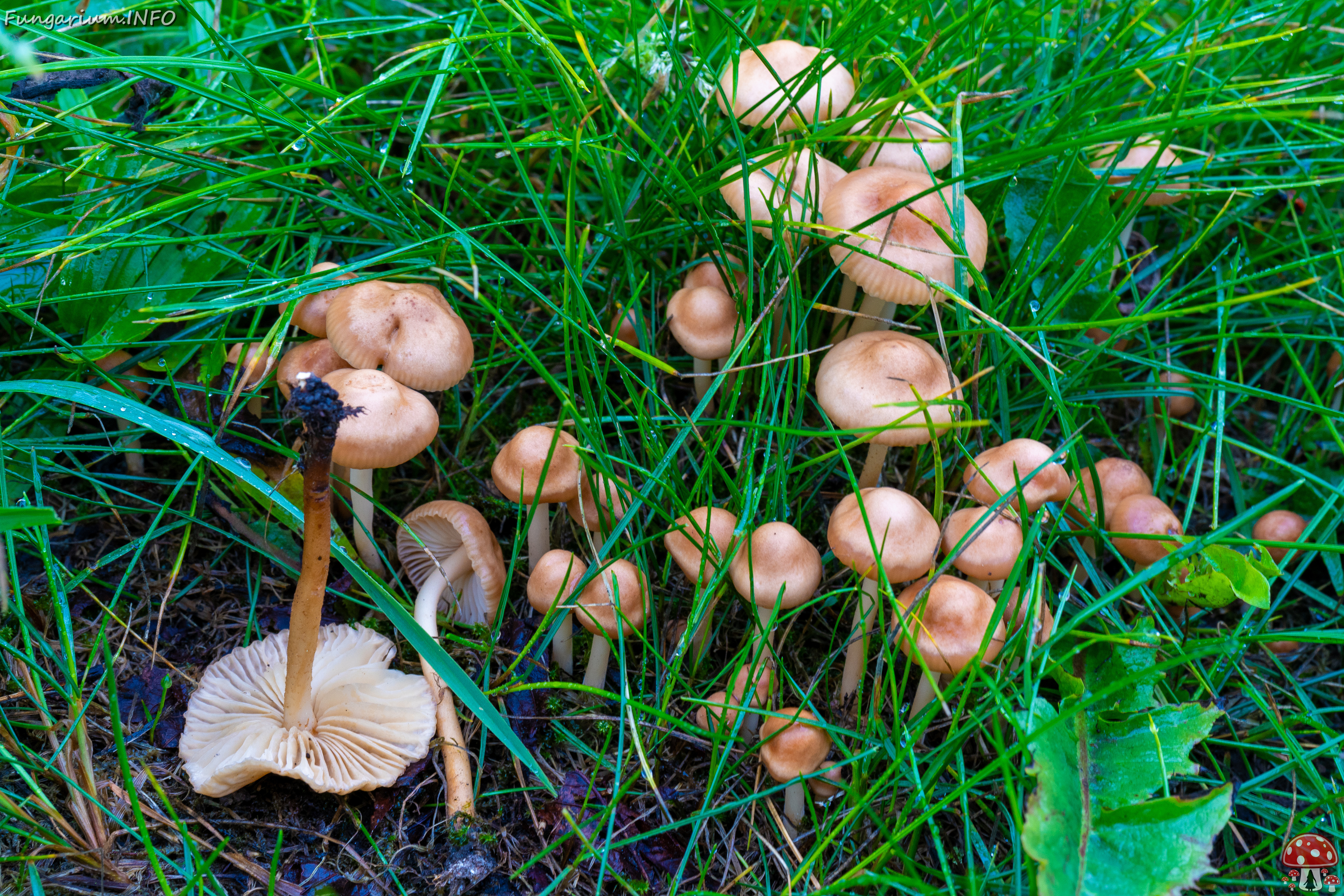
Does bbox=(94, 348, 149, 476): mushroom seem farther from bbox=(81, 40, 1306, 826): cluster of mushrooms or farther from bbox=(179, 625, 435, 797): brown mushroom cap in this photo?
bbox=(179, 625, 435, 797): brown mushroom cap

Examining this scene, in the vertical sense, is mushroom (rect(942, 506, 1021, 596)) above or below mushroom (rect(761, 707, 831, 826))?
above

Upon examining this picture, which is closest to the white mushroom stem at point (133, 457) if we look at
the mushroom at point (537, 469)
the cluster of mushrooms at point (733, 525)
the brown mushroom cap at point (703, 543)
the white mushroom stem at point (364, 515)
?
the cluster of mushrooms at point (733, 525)

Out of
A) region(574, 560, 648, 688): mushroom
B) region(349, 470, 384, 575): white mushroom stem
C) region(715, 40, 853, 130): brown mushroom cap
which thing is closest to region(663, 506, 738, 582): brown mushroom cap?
region(574, 560, 648, 688): mushroom

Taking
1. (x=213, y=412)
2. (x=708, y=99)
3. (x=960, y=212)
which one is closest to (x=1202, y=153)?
(x=960, y=212)

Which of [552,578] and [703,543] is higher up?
[703,543]

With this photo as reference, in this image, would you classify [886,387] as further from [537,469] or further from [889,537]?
[537,469]

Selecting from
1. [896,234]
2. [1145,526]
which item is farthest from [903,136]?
[1145,526]

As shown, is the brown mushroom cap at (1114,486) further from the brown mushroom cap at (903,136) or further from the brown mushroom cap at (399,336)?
the brown mushroom cap at (399,336)

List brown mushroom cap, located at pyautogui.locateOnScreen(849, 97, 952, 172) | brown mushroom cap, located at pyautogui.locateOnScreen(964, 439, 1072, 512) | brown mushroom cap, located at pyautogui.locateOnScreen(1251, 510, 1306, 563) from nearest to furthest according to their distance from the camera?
brown mushroom cap, located at pyautogui.locateOnScreen(964, 439, 1072, 512)
brown mushroom cap, located at pyautogui.locateOnScreen(849, 97, 952, 172)
brown mushroom cap, located at pyautogui.locateOnScreen(1251, 510, 1306, 563)
